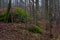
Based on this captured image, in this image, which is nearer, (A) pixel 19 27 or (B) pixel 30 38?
(B) pixel 30 38

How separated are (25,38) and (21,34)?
73cm

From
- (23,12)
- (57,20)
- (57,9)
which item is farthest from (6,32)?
(57,9)

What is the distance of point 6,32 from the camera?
44.2 ft

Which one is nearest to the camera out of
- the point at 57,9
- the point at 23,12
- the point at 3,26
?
the point at 3,26

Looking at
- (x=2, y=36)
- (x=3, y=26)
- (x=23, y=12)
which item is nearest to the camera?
(x=2, y=36)

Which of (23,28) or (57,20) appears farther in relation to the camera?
(57,20)

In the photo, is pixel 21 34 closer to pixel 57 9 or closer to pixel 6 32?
pixel 6 32

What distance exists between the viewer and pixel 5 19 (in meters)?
Answer: 16.7

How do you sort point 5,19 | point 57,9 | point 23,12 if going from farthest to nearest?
point 57,9 → point 23,12 → point 5,19

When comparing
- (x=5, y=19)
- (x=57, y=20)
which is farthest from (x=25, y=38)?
(x=57, y=20)

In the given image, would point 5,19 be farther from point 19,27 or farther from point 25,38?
point 25,38

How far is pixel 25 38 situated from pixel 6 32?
157cm

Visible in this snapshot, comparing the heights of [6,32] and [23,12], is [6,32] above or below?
below

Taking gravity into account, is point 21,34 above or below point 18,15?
below
